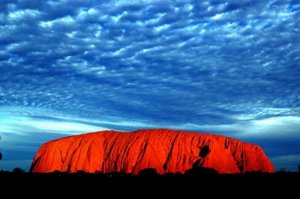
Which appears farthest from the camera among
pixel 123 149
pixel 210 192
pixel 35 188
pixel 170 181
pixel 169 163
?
pixel 123 149

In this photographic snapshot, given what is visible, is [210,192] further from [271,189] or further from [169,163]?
[169,163]

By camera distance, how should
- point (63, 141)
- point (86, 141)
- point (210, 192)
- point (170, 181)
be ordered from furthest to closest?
1. point (63, 141)
2. point (86, 141)
3. point (170, 181)
4. point (210, 192)

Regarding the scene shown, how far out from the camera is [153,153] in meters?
71.1

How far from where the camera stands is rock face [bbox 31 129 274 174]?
70.4 meters

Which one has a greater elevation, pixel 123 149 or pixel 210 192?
pixel 123 149

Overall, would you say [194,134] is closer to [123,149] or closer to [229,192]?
[123,149]

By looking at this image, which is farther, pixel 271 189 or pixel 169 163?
pixel 169 163

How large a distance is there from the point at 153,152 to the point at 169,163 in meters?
3.74

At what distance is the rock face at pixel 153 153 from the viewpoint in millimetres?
70438

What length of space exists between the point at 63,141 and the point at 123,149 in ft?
65.7

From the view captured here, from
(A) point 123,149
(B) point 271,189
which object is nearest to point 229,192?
(B) point 271,189

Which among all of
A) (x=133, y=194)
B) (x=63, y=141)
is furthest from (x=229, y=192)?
(x=63, y=141)

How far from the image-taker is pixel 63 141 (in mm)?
87688

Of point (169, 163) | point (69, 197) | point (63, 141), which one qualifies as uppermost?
point (63, 141)
